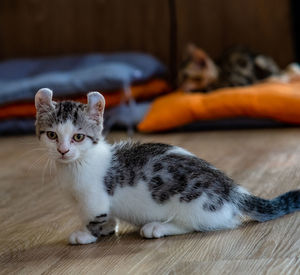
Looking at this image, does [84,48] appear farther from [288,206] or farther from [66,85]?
[288,206]

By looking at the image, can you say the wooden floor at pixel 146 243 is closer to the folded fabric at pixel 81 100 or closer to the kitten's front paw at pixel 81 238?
the kitten's front paw at pixel 81 238

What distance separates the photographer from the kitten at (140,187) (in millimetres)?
1784

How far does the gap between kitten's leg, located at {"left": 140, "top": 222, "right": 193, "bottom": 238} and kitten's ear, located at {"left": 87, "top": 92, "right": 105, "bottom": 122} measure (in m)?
0.34

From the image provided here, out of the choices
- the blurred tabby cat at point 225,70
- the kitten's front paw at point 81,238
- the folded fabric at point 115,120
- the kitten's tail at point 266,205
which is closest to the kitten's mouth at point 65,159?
the kitten's front paw at point 81,238

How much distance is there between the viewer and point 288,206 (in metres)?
1.89

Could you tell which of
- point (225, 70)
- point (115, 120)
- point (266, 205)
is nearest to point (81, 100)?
point (115, 120)

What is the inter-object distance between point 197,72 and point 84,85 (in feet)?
3.04

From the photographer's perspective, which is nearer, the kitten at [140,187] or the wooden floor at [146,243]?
the wooden floor at [146,243]

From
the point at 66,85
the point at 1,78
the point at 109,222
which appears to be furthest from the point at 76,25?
the point at 109,222

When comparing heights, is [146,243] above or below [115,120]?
above

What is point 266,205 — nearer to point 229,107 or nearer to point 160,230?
point 160,230

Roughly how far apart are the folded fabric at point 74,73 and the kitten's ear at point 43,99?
7.71 feet

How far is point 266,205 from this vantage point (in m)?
1.87

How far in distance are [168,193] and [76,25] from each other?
3844mm
